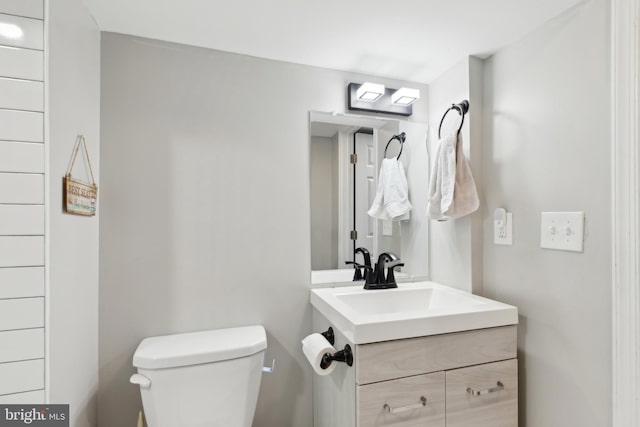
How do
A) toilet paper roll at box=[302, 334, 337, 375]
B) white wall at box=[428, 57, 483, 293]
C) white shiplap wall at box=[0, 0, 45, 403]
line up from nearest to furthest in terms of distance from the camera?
white shiplap wall at box=[0, 0, 45, 403] < toilet paper roll at box=[302, 334, 337, 375] < white wall at box=[428, 57, 483, 293]

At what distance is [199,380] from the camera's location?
1104 millimetres

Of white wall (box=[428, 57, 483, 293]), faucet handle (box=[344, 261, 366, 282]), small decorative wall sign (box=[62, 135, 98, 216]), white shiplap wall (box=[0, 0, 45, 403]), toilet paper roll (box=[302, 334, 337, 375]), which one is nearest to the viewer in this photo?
white shiplap wall (box=[0, 0, 45, 403])

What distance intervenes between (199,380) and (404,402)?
73cm

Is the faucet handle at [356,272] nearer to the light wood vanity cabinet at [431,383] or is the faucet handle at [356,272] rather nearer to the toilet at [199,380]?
the light wood vanity cabinet at [431,383]

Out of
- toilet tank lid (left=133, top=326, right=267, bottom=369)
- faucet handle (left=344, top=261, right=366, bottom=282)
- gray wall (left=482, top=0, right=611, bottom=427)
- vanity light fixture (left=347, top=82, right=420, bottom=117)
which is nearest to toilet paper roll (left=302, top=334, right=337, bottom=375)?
toilet tank lid (left=133, top=326, right=267, bottom=369)

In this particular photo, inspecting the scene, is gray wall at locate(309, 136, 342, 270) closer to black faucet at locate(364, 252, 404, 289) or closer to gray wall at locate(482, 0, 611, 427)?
black faucet at locate(364, 252, 404, 289)

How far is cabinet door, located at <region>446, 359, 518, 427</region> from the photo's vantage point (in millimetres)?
1083

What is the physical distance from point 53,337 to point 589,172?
1.75 meters

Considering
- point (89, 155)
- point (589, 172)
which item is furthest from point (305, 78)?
point (589, 172)

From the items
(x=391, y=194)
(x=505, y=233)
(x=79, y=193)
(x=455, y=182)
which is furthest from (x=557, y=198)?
(x=79, y=193)

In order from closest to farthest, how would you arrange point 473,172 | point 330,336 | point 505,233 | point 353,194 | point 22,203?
point 22,203 < point 330,336 < point 505,233 < point 473,172 < point 353,194

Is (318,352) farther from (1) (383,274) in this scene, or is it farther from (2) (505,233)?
(2) (505,233)

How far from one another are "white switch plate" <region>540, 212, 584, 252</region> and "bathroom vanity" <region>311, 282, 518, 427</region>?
0.96ft

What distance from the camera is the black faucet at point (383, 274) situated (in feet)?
4.87
